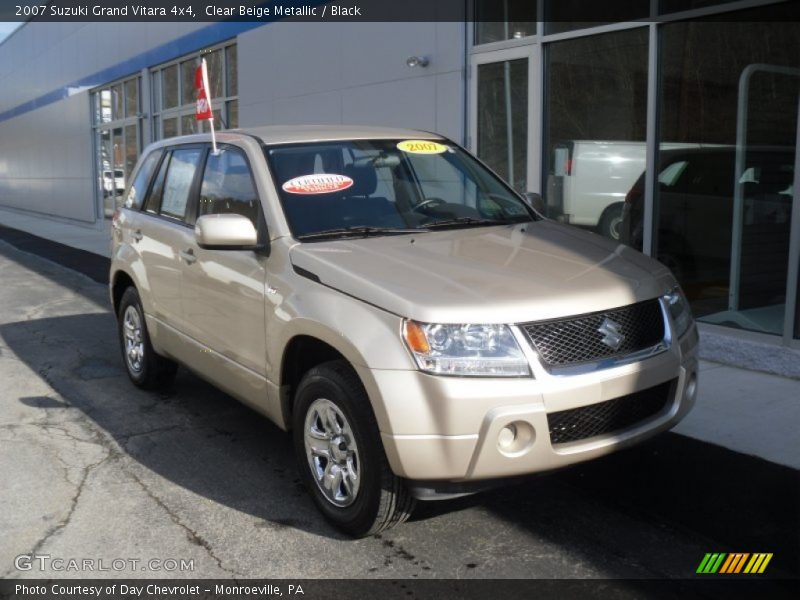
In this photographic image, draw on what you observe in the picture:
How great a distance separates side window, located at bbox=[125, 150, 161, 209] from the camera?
6.22m

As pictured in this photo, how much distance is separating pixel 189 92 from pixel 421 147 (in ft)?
43.7

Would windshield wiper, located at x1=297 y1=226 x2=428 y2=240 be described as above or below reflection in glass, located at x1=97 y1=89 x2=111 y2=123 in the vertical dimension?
below

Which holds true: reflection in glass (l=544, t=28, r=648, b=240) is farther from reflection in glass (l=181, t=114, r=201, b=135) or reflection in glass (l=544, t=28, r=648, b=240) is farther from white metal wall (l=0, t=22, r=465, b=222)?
reflection in glass (l=181, t=114, r=201, b=135)

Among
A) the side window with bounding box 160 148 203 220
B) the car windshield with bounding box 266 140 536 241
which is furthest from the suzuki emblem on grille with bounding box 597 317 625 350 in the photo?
the side window with bounding box 160 148 203 220

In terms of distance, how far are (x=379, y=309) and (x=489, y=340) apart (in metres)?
0.48

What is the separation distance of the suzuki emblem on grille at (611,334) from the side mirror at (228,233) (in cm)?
176

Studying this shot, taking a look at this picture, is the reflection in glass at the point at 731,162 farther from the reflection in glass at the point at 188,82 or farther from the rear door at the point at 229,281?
the reflection in glass at the point at 188,82

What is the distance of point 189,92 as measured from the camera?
56.9 feet

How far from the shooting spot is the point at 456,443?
10.9 ft

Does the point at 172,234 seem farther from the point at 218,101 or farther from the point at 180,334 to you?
the point at 218,101

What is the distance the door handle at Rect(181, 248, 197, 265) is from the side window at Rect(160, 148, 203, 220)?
0.32 metres

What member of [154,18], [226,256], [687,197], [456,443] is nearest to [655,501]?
[456,443]

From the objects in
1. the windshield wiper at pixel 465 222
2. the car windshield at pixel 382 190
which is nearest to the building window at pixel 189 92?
the car windshield at pixel 382 190

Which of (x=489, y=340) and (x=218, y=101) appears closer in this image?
(x=489, y=340)
